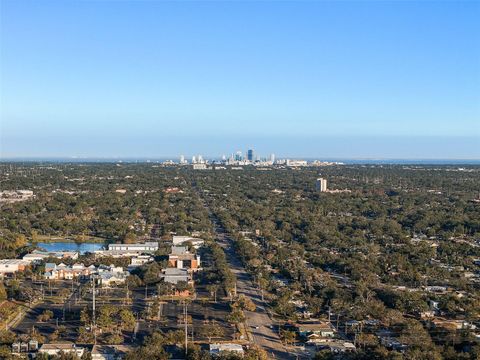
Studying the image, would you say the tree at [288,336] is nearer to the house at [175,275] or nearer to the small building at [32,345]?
the house at [175,275]

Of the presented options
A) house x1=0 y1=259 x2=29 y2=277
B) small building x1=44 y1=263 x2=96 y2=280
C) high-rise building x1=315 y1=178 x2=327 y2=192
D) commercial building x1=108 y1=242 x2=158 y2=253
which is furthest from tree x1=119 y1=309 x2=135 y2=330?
high-rise building x1=315 y1=178 x2=327 y2=192

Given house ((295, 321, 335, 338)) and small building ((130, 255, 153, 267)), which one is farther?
small building ((130, 255, 153, 267))

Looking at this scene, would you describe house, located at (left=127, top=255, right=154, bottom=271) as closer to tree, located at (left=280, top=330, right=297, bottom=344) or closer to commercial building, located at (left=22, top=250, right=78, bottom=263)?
commercial building, located at (left=22, top=250, right=78, bottom=263)

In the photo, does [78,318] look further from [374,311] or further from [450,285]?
[450,285]

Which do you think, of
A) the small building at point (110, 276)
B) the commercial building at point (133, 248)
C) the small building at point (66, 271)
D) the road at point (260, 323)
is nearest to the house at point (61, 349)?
the road at point (260, 323)

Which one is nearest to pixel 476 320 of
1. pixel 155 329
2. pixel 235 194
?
pixel 155 329
